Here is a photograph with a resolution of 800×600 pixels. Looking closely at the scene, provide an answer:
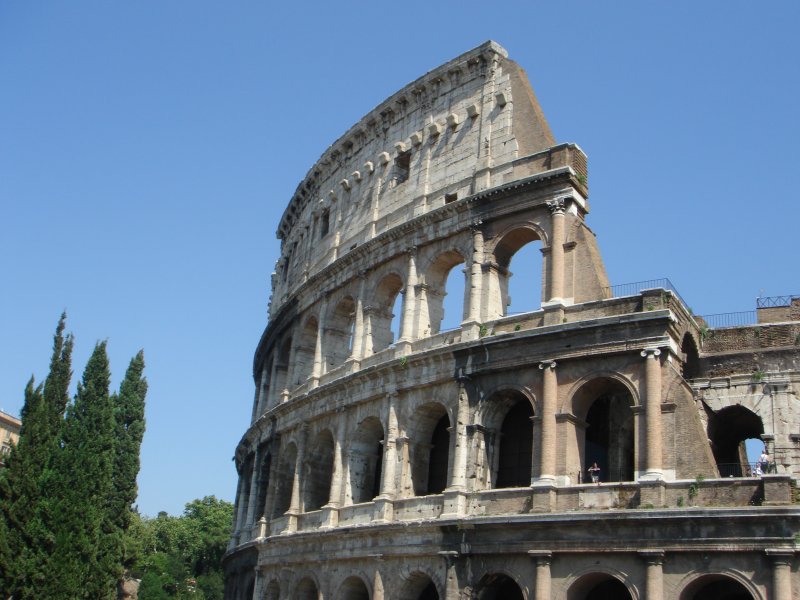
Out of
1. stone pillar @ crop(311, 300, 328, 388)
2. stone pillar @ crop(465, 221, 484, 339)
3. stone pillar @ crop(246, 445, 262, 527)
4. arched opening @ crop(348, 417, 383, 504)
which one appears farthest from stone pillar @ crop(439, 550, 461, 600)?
stone pillar @ crop(246, 445, 262, 527)

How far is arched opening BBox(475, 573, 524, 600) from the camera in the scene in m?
20.9

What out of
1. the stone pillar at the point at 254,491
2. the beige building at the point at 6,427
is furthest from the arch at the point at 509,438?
the beige building at the point at 6,427

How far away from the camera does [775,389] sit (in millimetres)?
22109

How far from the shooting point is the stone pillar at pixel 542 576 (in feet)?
64.0

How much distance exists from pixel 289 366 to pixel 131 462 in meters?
11.4

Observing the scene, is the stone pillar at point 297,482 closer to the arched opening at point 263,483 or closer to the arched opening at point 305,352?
the arched opening at point 305,352

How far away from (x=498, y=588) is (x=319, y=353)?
10837 mm

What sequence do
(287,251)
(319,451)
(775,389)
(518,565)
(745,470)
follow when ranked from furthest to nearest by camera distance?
1. (287,251)
2. (319,451)
3. (745,470)
4. (775,389)
5. (518,565)

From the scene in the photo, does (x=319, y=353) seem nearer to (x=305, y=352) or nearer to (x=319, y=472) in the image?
(x=305, y=352)

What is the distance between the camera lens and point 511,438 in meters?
23.2

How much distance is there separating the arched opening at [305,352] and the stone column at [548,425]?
12.1 metres

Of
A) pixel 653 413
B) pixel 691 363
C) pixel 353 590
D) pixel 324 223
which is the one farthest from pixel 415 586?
pixel 324 223

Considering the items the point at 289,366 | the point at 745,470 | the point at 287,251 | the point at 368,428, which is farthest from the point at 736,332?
the point at 287,251

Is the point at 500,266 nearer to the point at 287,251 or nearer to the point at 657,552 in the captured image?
the point at 657,552
